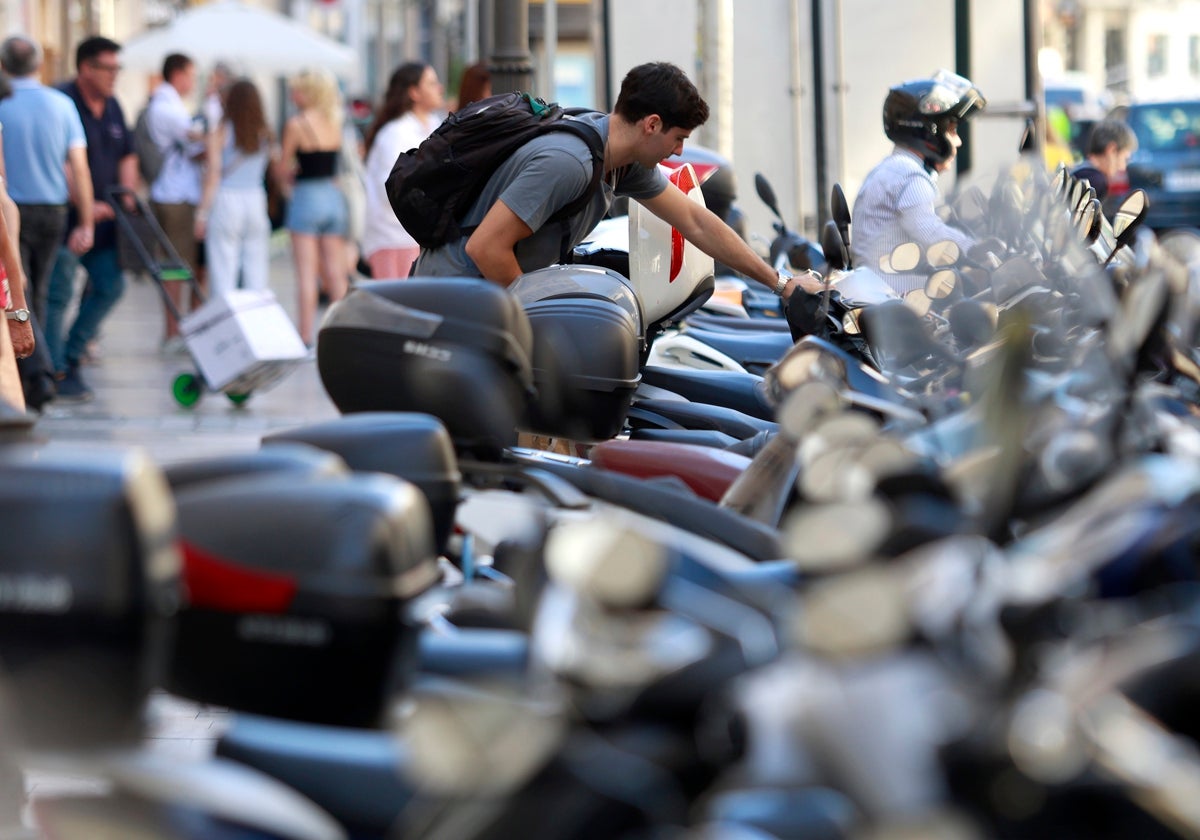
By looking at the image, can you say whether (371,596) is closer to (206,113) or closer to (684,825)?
(684,825)

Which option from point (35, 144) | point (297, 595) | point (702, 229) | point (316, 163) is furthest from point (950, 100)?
point (316, 163)

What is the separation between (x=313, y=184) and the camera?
38.9 feet

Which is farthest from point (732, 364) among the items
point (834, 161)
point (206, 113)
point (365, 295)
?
point (206, 113)

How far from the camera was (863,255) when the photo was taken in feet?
20.1

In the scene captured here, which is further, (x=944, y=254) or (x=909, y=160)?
(x=909, y=160)

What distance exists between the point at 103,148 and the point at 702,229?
7.47 meters

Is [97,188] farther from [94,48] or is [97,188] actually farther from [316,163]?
[316,163]

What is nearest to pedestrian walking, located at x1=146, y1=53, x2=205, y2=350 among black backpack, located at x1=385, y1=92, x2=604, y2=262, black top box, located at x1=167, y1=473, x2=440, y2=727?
black backpack, located at x1=385, y1=92, x2=604, y2=262

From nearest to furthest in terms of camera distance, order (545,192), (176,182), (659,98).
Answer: (545,192), (659,98), (176,182)

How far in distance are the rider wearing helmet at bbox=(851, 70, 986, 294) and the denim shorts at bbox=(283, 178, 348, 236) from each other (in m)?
5.95

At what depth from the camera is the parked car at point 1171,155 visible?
24.2 meters

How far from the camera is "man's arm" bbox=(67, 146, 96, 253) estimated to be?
984 centimetres

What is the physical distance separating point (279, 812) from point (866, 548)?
1.59 ft

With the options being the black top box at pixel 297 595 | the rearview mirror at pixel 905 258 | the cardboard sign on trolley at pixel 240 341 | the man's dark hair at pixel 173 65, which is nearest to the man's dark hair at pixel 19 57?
the cardboard sign on trolley at pixel 240 341
